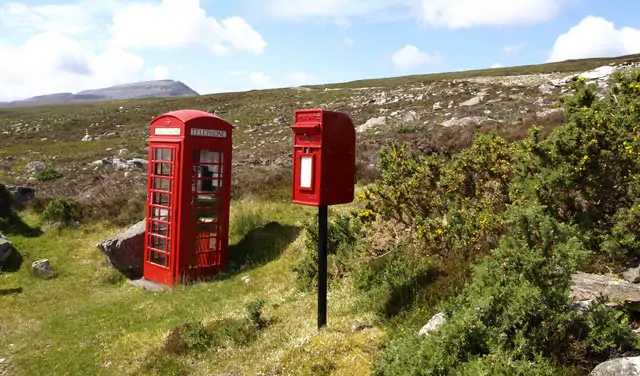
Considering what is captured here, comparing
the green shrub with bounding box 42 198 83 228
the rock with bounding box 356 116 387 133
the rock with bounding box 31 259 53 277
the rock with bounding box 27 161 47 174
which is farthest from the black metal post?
the rock with bounding box 27 161 47 174

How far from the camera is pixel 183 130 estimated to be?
891cm

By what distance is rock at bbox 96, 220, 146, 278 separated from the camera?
10320mm

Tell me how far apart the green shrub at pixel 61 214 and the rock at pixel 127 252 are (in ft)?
12.1

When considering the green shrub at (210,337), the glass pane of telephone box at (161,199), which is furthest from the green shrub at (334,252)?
the glass pane of telephone box at (161,199)

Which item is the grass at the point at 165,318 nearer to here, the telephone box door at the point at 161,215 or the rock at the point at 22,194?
the telephone box door at the point at 161,215

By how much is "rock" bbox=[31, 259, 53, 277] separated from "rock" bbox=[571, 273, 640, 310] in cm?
1026

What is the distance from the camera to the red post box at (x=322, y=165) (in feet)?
17.9

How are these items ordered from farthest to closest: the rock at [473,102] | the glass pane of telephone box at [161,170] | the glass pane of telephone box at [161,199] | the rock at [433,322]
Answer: the rock at [473,102]
the glass pane of telephone box at [161,199]
the glass pane of telephone box at [161,170]
the rock at [433,322]

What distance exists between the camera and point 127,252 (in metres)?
10.4

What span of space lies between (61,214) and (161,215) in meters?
5.12

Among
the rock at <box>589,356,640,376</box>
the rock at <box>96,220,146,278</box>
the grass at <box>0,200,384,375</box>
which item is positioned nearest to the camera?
the rock at <box>589,356,640,376</box>

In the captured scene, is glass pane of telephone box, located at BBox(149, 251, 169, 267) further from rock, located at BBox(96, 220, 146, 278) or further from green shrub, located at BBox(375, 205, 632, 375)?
green shrub, located at BBox(375, 205, 632, 375)

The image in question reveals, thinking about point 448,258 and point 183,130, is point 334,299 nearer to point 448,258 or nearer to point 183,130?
point 448,258

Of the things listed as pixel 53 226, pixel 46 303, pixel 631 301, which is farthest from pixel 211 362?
pixel 53 226
